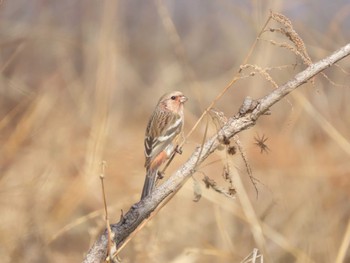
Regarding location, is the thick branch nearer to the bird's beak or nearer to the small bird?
the small bird

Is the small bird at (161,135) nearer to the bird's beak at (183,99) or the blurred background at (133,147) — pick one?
the bird's beak at (183,99)

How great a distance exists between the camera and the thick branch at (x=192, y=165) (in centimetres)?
126

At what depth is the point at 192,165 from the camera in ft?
4.21

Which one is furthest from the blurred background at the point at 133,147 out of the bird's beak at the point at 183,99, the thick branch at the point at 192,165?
the thick branch at the point at 192,165

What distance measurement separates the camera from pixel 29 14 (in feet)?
12.5

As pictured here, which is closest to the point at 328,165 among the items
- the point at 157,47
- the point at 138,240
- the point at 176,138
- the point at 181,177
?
the point at 138,240

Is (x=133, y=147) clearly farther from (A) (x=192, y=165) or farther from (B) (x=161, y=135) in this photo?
(A) (x=192, y=165)

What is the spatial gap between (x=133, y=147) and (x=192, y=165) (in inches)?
95.8

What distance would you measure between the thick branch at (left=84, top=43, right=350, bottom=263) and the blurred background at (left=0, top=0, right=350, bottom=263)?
75 cm

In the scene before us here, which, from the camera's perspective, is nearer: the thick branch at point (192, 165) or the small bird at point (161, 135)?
the thick branch at point (192, 165)

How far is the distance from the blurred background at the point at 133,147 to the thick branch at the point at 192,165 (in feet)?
2.47

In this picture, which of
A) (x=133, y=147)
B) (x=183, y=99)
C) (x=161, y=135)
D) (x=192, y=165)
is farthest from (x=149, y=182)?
(x=133, y=147)

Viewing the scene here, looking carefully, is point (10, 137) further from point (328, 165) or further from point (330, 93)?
point (330, 93)

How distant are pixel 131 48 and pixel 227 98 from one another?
2.47 ft
